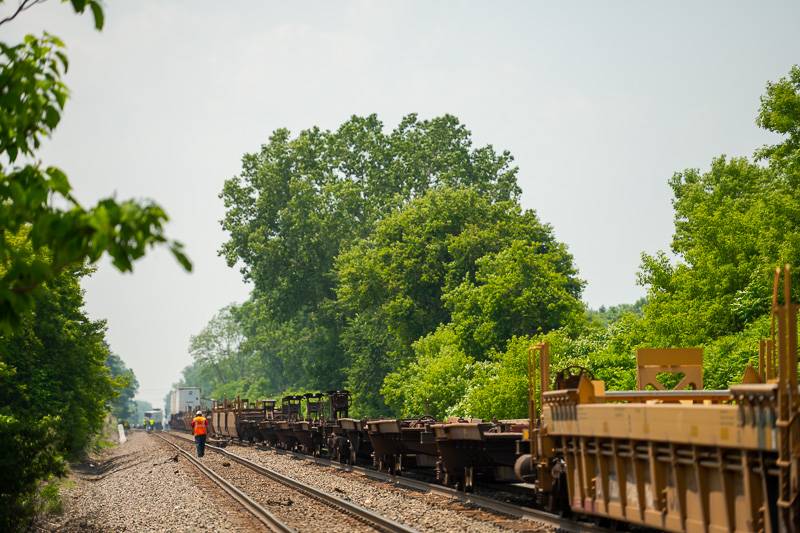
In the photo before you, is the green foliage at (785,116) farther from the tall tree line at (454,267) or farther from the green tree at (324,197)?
the green tree at (324,197)

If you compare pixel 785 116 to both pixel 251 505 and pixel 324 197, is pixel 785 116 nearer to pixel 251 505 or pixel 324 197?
pixel 251 505

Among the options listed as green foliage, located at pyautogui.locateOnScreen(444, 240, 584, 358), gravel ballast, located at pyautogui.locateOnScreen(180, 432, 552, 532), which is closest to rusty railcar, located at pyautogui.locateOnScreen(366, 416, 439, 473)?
gravel ballast, located at pyautogui.locateOnScreen(180, 432, 552, 532)

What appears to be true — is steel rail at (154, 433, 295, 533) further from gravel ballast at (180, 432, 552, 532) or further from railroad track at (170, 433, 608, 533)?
railroad track at (170, 433, 608, 533)

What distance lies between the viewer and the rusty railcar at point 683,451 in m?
8.85

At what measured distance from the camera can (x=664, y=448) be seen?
10930 millimetres

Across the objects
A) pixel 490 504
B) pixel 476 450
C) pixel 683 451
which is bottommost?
pixel 490 504

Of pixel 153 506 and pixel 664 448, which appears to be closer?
pixel 664 448

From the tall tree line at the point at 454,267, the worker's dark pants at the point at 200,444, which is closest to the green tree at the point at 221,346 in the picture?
the tall tree line at the point at 454,267

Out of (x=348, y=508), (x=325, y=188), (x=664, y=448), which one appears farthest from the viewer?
(x=325, y=188)

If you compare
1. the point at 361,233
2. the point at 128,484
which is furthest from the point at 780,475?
the point at 361,233

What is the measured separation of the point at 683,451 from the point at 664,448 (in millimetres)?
440

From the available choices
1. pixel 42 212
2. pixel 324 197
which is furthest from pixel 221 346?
pixel 42 212

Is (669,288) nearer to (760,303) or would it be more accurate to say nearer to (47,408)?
(760,303)

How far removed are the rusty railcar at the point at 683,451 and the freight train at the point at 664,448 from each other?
0.01 meters
